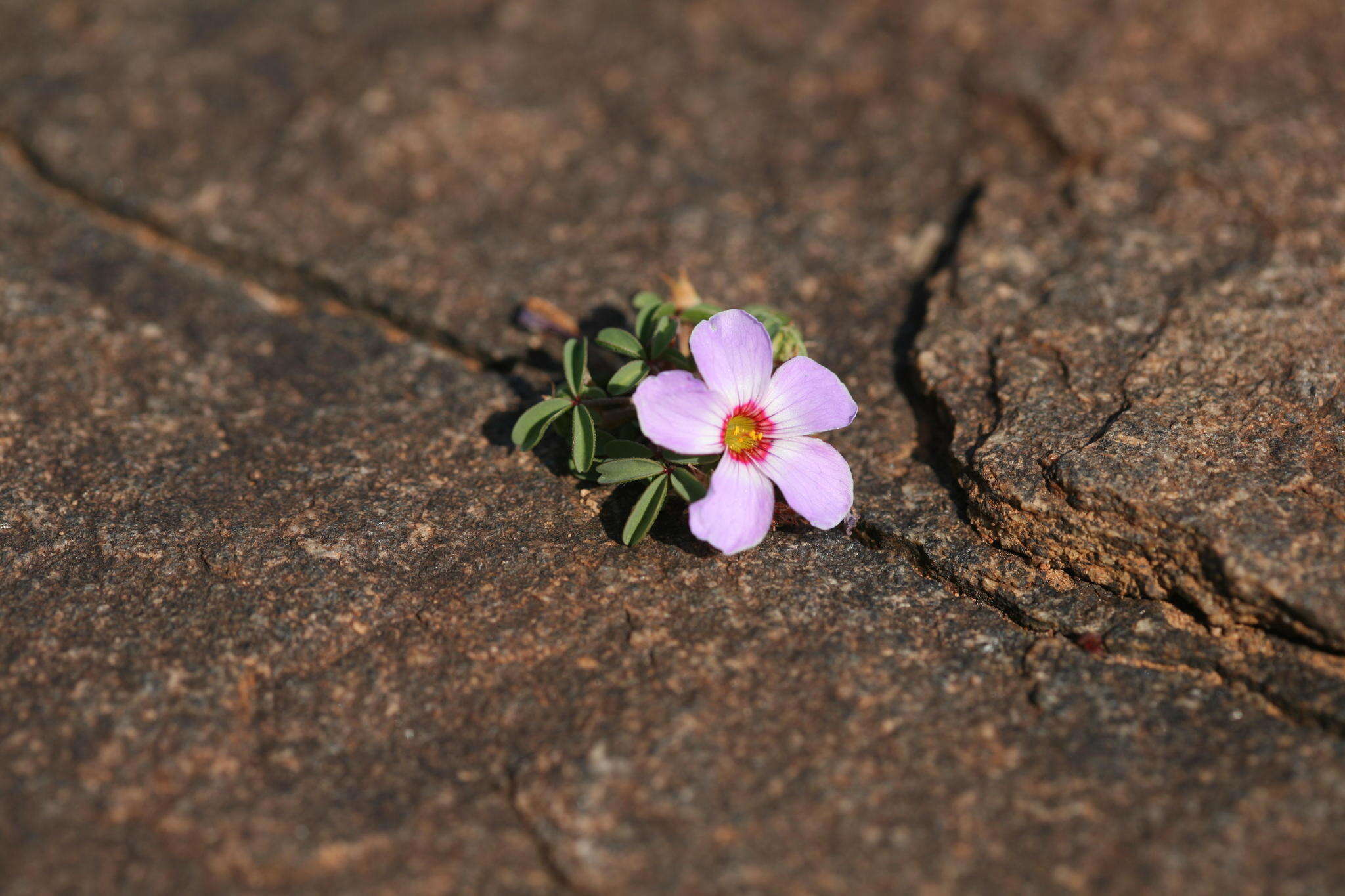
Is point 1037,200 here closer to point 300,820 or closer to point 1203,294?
point 1203,294

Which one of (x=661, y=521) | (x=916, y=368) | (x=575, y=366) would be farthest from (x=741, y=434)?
(x=916, y=368)

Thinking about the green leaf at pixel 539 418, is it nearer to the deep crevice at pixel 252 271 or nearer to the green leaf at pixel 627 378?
the green leaf at pixel 627 378

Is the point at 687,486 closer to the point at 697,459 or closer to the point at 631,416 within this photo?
the point at 697,459

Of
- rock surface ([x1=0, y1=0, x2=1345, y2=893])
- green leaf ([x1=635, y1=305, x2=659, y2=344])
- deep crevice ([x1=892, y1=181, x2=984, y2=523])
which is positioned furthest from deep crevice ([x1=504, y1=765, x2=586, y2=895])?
deep crevice ([x1=892, y1=181, x2=984, y2=523])

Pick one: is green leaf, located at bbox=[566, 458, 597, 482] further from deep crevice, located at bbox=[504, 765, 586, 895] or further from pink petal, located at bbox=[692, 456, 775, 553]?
deep crevice, located at bbox=[504, 765, 586, 895]

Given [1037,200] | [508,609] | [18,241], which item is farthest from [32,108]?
[1037,200]
